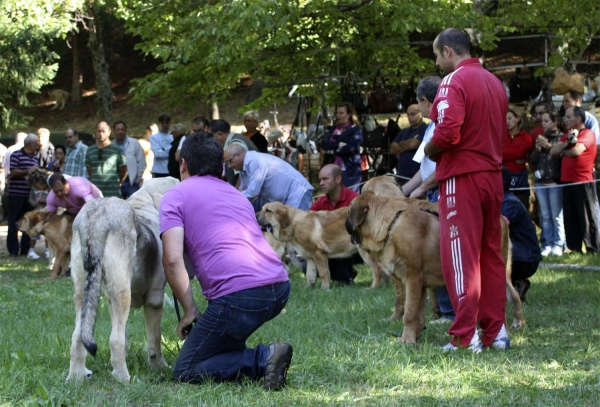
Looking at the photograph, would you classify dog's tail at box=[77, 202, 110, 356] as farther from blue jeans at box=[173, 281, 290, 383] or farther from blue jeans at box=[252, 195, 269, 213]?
blue jeans at box=[252, 195, 269, 213]

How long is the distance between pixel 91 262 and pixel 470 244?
2.70 metres

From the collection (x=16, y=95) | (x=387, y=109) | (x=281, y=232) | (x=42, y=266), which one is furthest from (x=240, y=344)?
(x=16, y=95)

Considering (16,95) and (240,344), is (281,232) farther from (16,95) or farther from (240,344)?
(16,95)

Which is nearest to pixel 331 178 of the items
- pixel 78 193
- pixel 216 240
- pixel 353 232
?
pixel 353 232

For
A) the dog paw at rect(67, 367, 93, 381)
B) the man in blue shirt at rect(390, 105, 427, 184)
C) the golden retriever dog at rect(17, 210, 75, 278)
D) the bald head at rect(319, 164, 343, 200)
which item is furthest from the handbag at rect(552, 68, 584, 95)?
the dog paw at rect(67, 367, 93, 381)

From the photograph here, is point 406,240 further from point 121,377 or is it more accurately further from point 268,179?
point 268,179

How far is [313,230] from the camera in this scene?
35.1 ft

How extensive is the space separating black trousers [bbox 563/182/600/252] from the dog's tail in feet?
29.8

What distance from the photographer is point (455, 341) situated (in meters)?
6.32

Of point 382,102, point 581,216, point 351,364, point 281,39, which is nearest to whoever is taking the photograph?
point 351,364

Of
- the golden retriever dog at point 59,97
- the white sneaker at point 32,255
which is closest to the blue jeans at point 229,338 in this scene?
the white sneaker at point 32,255

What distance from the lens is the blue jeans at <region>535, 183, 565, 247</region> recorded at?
1291 centimetres

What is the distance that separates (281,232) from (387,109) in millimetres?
7043

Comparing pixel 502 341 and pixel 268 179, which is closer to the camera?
pixel 502 341
